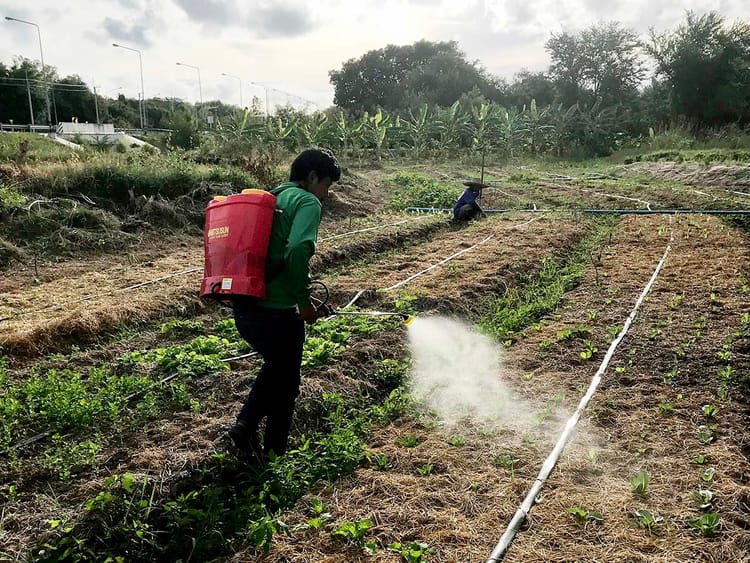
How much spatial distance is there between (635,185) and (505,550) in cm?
1579

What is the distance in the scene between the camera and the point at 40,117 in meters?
47.7

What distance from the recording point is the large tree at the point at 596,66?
33625mm

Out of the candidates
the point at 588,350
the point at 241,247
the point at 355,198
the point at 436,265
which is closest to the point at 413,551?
the point at 241,247

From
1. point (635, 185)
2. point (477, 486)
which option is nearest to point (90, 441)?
point (477, 486)

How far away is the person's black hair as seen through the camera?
3092mm

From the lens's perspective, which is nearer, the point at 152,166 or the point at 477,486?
the point at 477,486

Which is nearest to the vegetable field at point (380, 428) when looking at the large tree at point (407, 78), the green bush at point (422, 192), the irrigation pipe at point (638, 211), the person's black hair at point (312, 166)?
the person's black hair at point (312, 166)

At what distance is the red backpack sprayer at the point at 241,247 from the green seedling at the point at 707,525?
2.49m

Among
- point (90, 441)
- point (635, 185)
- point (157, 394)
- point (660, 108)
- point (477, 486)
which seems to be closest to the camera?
point (477, 486)

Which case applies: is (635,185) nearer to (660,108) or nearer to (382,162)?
(382,162)

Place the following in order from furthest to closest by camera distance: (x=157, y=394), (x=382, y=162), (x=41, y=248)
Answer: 1. (x=382, y=162)
2. (x=41, y=248)
3. (x=157, y=394)

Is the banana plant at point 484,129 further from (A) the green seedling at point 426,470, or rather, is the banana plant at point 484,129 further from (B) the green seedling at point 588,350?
(A) the green seedling at point 426,470

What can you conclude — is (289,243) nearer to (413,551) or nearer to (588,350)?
(413,551)

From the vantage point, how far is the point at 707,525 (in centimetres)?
266
